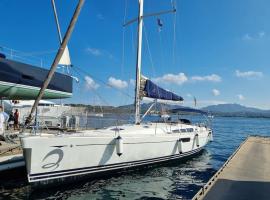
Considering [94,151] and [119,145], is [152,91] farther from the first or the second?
[94,151]

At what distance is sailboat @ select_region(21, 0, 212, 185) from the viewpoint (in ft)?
33.4

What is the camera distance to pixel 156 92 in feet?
57.6

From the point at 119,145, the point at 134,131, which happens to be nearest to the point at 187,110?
the point at 134,131

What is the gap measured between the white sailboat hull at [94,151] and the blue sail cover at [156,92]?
2172mm

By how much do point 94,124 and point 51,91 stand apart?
868 centimetres

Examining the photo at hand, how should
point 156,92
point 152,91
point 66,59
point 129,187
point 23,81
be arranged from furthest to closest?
point 156,92, point 152,91, point 66,59, point 129,187, point 23,81

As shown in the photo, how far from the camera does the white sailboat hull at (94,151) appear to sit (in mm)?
10125

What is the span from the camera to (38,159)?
1009 centimetres

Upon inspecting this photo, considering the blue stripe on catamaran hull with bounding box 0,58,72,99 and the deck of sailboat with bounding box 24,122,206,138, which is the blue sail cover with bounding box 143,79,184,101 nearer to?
the deck of sailboat with bounding box 24,122,206,138

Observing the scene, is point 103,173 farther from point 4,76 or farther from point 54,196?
point 4,76

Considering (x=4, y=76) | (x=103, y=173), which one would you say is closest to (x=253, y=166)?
(x=103, y=173)

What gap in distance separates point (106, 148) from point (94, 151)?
0.56m

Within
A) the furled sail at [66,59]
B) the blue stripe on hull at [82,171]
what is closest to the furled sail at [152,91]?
the blue stripe on hull at [82,171]

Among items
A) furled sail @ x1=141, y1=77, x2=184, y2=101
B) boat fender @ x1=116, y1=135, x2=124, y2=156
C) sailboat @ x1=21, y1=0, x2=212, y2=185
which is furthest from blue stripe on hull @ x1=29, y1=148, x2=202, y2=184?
furled sail @ x1=141, y1=77, x2=184, y2=101
